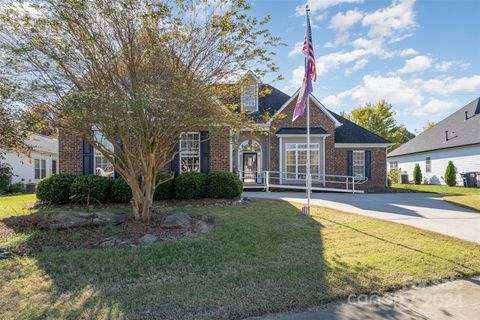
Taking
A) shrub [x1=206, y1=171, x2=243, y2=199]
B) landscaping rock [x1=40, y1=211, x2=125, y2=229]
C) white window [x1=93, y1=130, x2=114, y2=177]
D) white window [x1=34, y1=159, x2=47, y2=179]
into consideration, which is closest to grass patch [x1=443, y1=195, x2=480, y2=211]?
shrub [x1=206, y1=171, x2=243, y2=199]

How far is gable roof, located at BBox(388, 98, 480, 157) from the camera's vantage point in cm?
2161

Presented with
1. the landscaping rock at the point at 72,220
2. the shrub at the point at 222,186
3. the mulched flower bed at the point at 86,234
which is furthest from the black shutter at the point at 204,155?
the landscaping rock at the point at 72,220

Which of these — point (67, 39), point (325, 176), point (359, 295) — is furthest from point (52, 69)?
point (325, 176)

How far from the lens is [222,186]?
36.8 feet

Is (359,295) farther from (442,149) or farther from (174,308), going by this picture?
(442,149)

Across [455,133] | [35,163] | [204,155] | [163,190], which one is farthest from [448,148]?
[35,163]

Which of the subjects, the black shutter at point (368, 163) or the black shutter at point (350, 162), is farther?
the black shutter at point (368, 163)

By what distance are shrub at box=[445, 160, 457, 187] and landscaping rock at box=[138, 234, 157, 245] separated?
24.6m

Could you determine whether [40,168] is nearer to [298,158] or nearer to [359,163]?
[298,158]

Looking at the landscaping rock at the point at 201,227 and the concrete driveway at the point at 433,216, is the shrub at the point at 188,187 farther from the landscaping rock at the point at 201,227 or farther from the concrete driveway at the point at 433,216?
the concrete driveway at the point at 433,216

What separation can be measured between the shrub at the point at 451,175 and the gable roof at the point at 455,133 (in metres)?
1.77

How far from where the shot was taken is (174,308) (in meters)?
3.20

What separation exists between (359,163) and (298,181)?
460 centimetres

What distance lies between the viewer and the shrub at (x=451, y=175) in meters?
21.8
